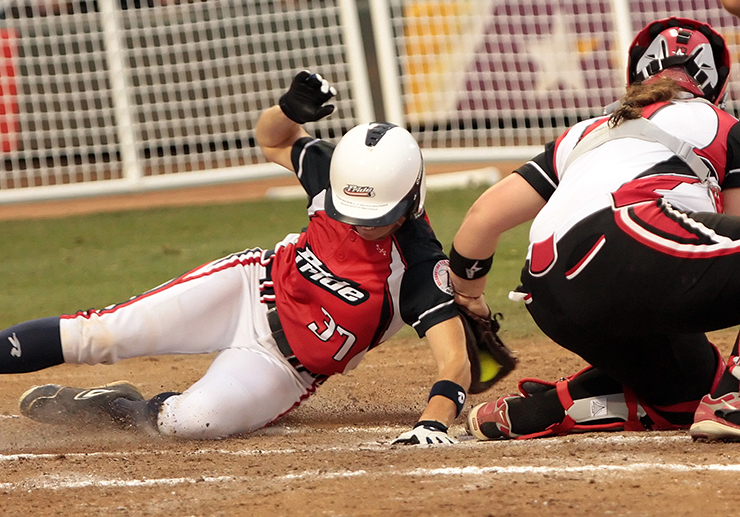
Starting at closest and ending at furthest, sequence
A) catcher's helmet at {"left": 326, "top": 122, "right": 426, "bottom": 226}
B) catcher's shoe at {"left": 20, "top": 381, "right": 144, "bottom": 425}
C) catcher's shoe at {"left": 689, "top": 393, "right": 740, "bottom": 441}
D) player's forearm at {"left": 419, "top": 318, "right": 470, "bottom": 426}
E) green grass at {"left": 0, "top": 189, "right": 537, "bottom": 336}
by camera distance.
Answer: catcher's shoe at {"left": 689, "top": 393, "right": 740, "bottom": 441}
player's forearm at {"left": 419, "top": 318, "right": 470, "bottom": 426}
catcher's helmet at {"left": 326, "top": 122, "right": 426, "bottom": 226}
catcher's shoe at {"left": 20, "top": 381, "right": 144, "bottom": 425}
green grass at {"left": 0, "top": 189, "right": 537, "bottom": 336}

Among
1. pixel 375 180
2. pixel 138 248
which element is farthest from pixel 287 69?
pixel 375 180

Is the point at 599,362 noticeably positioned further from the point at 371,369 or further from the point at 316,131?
the point at 316,131

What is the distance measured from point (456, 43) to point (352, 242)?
6.86 m

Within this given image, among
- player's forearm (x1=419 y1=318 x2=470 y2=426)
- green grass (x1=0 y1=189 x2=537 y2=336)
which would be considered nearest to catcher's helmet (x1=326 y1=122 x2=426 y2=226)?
player's forearm (x1=419 y1=318 x2=470 y2=426)

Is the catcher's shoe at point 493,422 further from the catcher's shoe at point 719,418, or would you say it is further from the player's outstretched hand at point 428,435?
the catcher's shoe at point 719,418

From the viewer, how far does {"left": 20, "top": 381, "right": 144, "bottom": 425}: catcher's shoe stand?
13.2ft

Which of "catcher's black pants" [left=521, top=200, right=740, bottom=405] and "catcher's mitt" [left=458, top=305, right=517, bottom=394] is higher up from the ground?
"catcher's black pants" [left=521, top=200, right=740, bottom=405]

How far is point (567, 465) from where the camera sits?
2.91 meters

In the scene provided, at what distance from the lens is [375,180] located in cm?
368

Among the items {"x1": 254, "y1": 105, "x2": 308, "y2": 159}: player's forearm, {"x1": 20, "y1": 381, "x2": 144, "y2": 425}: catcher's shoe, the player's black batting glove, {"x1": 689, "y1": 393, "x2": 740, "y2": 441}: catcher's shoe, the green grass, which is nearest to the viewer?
{"x1": 689, "y1": 393, "x2": 740, "y2": 441}: catcher's shoe

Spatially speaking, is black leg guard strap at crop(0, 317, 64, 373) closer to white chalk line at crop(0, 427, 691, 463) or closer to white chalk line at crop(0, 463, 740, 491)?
white chalk line at crop(0, 427, 691, 463)

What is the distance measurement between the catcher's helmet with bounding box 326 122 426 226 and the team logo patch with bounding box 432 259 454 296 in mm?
217

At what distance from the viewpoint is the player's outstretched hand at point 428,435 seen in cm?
332

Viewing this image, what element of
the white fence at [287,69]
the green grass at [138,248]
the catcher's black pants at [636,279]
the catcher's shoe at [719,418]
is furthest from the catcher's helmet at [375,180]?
the white fence at [287,69]
